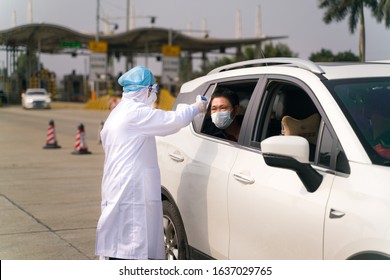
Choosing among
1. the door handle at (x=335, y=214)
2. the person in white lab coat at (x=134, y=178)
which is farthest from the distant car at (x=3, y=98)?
the door handle at (x=335, y=214)

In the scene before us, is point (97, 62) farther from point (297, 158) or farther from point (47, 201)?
point (297, 158)

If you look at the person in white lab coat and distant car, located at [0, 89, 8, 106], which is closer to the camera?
the person in white lab coat

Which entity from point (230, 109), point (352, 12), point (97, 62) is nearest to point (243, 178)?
point (230, 109)

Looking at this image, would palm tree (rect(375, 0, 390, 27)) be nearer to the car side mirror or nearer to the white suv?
the white suv

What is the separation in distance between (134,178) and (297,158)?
1228mm

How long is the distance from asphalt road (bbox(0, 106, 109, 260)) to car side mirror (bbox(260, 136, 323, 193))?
1.95 meters

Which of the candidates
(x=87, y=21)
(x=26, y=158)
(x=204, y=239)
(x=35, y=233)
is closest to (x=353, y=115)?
(x=204, y=239)

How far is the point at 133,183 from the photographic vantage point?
3.67 metres

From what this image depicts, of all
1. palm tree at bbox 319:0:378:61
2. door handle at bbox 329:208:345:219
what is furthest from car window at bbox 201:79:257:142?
door handle at bbox 329:208:345:219

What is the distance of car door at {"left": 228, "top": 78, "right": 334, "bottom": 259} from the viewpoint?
282cm

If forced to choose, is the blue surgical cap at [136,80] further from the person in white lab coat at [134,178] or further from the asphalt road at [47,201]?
the asphalt road at [47,201]

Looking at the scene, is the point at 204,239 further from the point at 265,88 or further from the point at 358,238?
the point at 358,238

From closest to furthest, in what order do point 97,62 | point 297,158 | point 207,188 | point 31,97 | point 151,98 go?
point 297,158
point 207,188
point 151,98
point 31,97
point 97,62

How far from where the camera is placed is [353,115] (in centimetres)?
298
